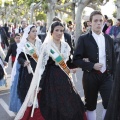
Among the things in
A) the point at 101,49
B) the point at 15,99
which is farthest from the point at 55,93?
the point at 15,99

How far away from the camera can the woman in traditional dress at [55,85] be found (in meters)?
4.02

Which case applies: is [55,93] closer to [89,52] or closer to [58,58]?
[58,58]

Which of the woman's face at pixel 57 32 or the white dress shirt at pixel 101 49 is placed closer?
the white dress shirt at pixel 101 49

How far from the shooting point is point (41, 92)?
4223 millimetres

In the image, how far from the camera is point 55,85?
4062mm

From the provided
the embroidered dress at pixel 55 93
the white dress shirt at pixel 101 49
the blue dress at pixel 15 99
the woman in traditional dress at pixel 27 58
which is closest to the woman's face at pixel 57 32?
the embroidered dress at pixel 55 93

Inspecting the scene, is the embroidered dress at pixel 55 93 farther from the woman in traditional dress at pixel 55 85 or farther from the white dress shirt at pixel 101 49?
the white dress shirt at pixel 101 49

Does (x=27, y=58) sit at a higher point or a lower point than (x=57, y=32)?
lower

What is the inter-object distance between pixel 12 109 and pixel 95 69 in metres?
2.25

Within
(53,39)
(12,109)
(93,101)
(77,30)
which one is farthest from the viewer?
(77,30)

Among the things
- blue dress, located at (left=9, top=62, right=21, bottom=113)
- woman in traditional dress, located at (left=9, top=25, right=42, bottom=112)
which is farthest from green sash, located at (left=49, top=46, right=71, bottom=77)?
blue dress, located at (left=9, top=62, right=21, bottom=113)

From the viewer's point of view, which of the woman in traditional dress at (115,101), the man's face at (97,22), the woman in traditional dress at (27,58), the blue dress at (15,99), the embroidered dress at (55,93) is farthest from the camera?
the blue dress at (15,99)

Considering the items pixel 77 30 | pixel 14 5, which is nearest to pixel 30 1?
pixel 77 30

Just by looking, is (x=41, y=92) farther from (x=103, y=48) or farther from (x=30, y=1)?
(x=30, y=1)
